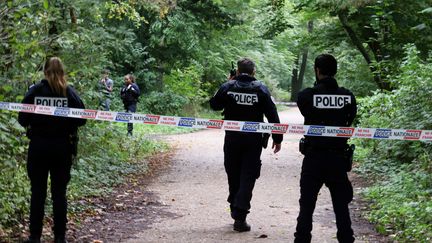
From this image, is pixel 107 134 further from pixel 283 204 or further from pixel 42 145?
pixel 42 145

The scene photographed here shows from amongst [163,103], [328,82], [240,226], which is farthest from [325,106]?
[163,103]

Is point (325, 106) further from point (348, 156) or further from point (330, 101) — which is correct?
point (348, 156)

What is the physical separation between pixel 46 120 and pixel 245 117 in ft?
8.07

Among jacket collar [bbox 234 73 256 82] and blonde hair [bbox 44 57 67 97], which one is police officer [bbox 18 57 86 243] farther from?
jacket collar [bbox 234 73 256 82]

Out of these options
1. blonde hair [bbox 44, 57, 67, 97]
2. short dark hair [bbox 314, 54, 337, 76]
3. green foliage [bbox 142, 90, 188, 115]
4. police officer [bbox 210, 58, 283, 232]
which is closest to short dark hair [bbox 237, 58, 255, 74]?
police officer [bbox 210, 58, 283, 232]

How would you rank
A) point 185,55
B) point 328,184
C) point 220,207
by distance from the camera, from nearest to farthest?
point 328,184
point 220,207
point 185,55

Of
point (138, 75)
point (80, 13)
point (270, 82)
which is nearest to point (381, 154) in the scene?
point (80, 13)

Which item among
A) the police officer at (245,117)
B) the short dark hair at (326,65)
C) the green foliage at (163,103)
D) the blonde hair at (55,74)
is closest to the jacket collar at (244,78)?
the police officer at (245,117)

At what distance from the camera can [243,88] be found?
23.4ft

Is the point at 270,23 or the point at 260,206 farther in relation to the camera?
the point at 270,23

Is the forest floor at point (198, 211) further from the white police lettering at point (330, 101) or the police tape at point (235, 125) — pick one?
the white police lettering at point (330, 101)

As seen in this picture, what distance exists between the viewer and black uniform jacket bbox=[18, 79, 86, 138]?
229 inches

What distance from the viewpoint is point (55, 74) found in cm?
590

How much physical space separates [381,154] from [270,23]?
373 inches
